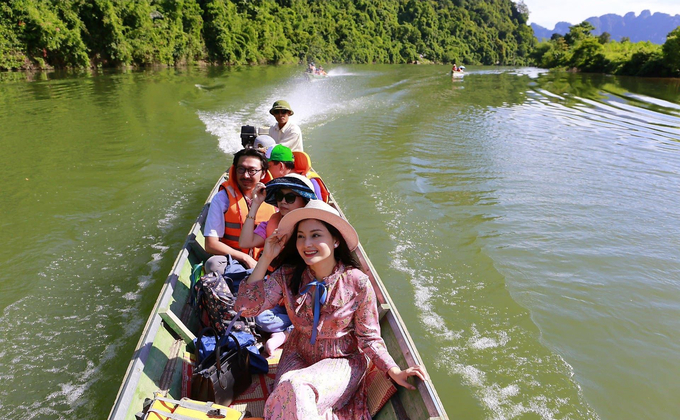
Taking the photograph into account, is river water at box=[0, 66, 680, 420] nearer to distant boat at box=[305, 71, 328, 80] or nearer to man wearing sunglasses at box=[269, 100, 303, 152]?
man wearing sunglasses at box=[269, 100, 303, 152]

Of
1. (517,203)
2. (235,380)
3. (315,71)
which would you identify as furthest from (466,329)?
(315,71)

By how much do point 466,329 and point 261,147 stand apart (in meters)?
3.24

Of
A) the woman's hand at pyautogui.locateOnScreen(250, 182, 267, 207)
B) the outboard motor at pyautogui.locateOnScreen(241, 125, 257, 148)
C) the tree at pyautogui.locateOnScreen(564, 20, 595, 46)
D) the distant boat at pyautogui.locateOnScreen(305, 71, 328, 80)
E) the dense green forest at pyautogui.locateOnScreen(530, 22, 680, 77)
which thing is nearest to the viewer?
the woman's hand at pyautogui.locateOnScreen(250, 182, 267, 207)

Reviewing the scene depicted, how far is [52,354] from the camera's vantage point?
165 inches

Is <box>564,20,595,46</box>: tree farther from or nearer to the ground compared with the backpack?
farther from the ground

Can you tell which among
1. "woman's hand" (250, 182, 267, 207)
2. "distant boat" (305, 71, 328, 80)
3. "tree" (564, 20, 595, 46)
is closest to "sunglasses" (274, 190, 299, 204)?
"woman's hand" (250, 182, 267, 207)

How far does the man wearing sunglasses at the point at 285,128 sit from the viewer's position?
6277 millimetres

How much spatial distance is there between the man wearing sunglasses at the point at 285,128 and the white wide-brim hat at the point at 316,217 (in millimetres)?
4195

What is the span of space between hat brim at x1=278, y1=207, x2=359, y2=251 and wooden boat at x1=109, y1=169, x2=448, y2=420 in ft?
3.10

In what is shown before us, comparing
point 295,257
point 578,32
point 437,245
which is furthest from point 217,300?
point 578,32

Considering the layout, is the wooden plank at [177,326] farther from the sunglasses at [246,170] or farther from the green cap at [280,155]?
the green cap at [280,155]

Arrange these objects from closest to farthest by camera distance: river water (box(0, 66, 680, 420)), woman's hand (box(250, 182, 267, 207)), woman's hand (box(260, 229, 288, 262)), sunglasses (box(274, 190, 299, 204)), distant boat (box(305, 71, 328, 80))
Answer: woman's hand (box(260, 229, 288, 262)) < sunglasses (box(274, 190, 299, 204)) < woman's hand (box(250, 182, 267, 207)) < river water (box(0, 66, 680, 420)) < distant boat (box(305, 71, 328, 80))

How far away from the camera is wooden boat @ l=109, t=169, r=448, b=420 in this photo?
7.82ft

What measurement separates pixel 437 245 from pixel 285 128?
9.84 ft
